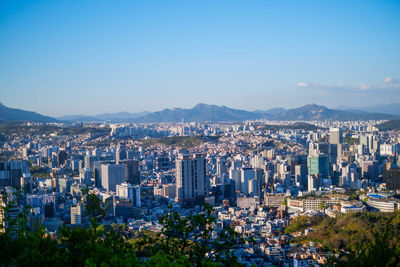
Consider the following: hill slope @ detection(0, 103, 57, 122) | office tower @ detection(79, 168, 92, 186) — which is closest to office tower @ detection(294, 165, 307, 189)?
office tower @ detection(79, 168, 92, 186)

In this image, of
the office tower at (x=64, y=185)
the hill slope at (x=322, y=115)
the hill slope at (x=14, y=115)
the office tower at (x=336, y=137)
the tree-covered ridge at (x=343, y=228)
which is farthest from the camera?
the hill slope at (x=322, y=115)

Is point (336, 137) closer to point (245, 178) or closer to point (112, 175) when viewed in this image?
point (245, 178)

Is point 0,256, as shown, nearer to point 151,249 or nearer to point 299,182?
point 151,249

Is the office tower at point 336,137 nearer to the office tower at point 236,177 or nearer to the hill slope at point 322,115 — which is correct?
the office tower at point 236,177

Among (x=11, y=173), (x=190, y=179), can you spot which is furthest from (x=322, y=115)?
(x=11, y=173)

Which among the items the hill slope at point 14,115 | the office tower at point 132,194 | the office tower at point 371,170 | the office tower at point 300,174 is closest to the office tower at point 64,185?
the office tower at point 132,194

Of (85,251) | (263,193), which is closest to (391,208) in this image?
(263,193)
